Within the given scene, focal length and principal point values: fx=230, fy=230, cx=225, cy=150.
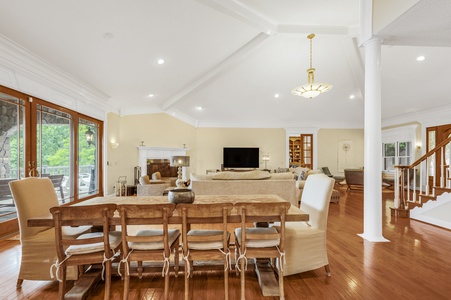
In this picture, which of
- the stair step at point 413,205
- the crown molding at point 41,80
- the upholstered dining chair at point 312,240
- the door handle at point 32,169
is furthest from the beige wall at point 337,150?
the door handle at point 32,169

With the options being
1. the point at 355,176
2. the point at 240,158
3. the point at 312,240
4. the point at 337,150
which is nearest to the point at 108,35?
the point at 312,240

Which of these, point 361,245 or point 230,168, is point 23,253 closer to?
point 361,245

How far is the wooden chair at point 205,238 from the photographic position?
1897mm

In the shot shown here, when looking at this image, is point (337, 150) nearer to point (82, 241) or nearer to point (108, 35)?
point (108, 35)

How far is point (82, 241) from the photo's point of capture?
191 cm

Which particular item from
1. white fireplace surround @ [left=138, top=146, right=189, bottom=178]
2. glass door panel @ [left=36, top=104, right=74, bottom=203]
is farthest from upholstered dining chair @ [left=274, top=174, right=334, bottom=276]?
white fireplace surround @ [left=138, top=146, right=189, bottom=178]

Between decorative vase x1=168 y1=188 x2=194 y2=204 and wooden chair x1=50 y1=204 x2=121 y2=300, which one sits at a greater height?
decorative vase x1=168 y1=188 x2=194 y2=204

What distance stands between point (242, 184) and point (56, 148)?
13.0 ft

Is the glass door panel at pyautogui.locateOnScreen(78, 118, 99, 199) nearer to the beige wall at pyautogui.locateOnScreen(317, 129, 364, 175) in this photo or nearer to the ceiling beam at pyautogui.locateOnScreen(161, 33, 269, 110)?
the ceiling beam at pyautogui.locateOnScreen(161, 33, 269, 110)

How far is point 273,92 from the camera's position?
8188 millimetres

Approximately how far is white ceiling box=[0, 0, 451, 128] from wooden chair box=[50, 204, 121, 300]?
9.39 ft

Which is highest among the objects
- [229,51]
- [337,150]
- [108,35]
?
[229,51]

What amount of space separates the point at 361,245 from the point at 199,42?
4.58 metres

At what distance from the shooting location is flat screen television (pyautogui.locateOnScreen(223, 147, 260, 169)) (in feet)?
33.4
